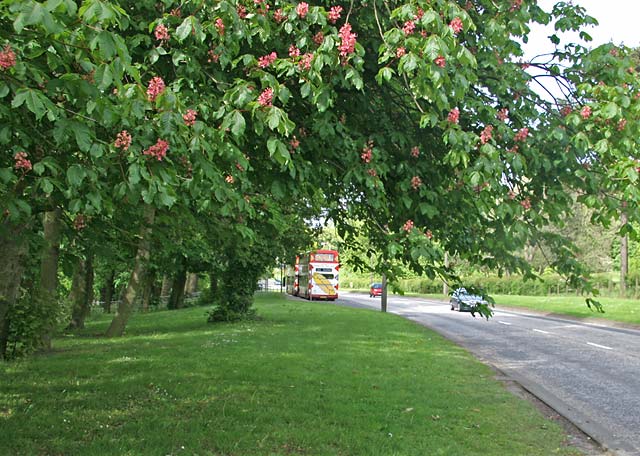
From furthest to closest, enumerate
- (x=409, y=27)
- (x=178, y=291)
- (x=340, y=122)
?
(x=178, y=291) → (x=340, y=122) → (x=409, y=27)

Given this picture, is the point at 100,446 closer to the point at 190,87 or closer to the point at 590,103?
the point at 190,87

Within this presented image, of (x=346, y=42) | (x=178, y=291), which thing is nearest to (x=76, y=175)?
(x=346, y=42)

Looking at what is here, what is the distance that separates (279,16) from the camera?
14.8 ft

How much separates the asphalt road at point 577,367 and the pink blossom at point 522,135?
3.81 meters

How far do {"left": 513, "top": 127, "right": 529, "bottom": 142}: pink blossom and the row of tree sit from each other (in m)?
0.01

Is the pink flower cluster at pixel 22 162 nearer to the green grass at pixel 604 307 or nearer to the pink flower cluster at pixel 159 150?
the pink flower cluster at pixel 159 150

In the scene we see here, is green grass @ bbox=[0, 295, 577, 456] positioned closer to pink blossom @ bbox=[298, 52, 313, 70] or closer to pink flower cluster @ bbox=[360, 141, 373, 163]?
pink flower cluster @ bbox=[360, 141, 373, 163]

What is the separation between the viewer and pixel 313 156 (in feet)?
16.6

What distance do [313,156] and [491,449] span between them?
3.51m

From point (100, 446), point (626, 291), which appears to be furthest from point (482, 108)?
point (626, 291)

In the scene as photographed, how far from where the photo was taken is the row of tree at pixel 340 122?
368 cm

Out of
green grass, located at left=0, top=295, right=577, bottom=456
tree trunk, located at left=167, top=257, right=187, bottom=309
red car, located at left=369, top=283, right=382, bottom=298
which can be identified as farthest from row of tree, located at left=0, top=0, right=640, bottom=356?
red car, located at left=369, top=283, right=382, bottom=298

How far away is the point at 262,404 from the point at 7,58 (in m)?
5.66

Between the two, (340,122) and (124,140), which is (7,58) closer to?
(124,140)
